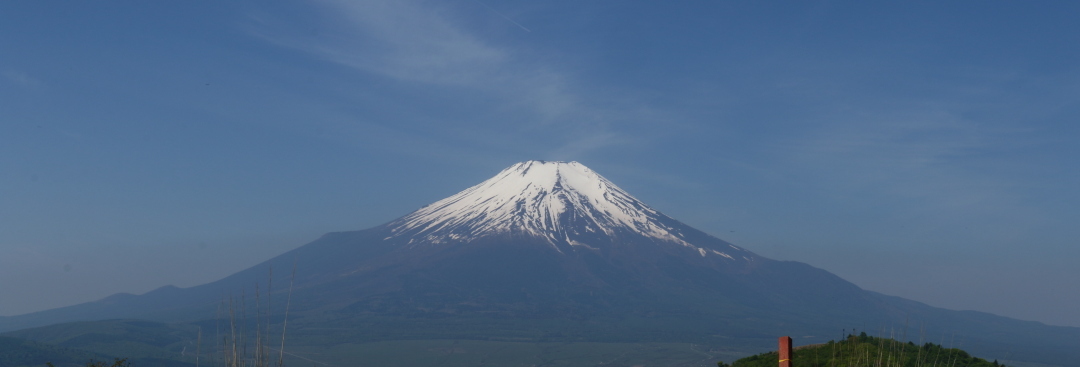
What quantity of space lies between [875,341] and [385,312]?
518 ft

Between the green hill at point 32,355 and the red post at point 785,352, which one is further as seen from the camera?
the green hill at point 32,355

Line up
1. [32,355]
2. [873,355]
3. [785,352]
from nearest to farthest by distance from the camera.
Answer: [785,352] → [873,355] → [32,355]

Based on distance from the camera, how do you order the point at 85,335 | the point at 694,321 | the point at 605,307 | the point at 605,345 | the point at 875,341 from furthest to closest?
the point at 605,307 < the point at 694,321 < the point at 605,345 < the point at 85,335 < the point at 875,341

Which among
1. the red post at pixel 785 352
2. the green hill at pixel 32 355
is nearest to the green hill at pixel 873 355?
the red post at pixel 785 352

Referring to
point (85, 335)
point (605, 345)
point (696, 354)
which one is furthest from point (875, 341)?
point (85, 335)

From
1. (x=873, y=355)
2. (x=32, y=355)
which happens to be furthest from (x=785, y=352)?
(x=32, y=355)

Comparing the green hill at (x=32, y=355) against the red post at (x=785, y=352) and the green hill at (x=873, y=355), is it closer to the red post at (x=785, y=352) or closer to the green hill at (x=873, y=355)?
the green hill at (x=873, y=355)

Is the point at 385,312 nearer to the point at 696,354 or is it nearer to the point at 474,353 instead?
the point at 474,353

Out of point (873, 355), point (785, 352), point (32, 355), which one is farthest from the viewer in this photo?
point (32, 355)

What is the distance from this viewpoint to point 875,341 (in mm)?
36344

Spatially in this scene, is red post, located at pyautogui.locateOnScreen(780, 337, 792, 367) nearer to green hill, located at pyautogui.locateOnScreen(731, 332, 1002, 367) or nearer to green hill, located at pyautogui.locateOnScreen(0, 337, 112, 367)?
green hill, located at pyautogui.locateOnScreen(731, 332, 1002, 367)

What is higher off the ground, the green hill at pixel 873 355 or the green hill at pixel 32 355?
the green hill at pixel 873 355

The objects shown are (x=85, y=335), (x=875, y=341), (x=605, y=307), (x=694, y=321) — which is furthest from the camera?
(x=605, y=307)

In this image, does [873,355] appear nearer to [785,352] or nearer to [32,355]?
[785,352]
